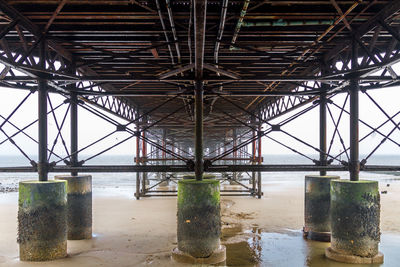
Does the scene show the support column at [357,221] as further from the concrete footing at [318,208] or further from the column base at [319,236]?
the concrete footing at [318,208]

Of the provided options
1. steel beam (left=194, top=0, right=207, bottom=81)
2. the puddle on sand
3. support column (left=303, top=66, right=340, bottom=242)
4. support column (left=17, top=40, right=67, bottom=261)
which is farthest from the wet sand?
steel beam (left=194, top=0, right=207, bottom=81)

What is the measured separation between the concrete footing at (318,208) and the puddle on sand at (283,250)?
411 millimetres

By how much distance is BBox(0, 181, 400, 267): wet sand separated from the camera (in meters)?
9.29

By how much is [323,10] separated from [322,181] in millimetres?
6357

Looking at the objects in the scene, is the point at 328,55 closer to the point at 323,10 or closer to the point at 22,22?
the point at 323,10

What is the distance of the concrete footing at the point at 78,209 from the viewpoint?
450 inches

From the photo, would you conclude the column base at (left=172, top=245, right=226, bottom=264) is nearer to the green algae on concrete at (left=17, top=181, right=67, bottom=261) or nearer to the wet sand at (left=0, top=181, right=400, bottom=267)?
the wet sand at (left=0, top=181, right=400, bottom=267)

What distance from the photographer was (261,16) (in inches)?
292

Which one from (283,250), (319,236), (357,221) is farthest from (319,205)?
(357,221)

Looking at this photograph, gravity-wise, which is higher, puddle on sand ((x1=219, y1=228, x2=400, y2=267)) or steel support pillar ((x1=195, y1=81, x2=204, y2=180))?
steel support pillar ((x1=195, y1=81, x2=204, y2=180))

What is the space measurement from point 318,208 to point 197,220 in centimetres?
502

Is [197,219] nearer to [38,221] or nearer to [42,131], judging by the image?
[38,221]

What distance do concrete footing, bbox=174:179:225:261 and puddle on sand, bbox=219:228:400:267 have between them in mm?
730

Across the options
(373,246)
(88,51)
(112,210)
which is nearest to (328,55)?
(373,246)
